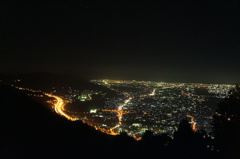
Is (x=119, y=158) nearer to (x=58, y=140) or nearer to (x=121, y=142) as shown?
(x=121, y=142)

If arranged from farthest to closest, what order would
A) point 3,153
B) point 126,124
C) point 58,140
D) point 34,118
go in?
point 126,124 → point 34,118 → point 58,140 → point 3,153

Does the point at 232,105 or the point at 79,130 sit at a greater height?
the point at 232,105

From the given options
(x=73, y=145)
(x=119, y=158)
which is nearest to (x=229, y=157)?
(x=119, y=158)

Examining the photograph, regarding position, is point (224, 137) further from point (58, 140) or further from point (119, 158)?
point (58, 140)

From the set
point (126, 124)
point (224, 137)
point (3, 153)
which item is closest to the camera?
point (3, 153)

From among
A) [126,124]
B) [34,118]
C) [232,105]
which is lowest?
[126,124]

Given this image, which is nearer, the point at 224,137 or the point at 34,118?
the point at 224,137
